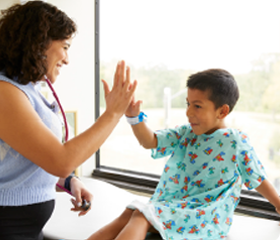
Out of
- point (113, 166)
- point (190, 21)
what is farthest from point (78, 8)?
point (113, 166)

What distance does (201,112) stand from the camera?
1.60 meters

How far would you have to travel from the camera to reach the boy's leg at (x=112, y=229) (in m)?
1.51

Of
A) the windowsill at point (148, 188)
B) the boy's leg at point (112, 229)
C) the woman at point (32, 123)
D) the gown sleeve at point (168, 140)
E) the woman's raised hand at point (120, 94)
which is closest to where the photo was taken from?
the woman at point (32, 123)

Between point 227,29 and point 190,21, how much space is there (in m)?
0.30

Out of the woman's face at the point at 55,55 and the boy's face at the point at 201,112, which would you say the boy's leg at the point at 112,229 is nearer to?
the boy's face at the point at 201,112

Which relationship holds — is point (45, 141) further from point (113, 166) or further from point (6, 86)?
point (113, 166)

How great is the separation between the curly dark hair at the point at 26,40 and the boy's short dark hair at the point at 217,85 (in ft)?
2.71

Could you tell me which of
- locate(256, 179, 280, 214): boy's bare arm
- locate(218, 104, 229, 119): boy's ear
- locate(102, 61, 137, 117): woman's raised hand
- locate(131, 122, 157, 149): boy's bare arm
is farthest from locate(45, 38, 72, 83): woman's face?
locate(256, 179, 280, 214): boy's bare arm

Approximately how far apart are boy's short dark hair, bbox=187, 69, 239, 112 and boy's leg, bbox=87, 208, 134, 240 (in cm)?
71

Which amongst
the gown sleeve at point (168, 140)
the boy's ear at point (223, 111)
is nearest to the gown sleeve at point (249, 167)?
the boy's ear at point (223, 111)

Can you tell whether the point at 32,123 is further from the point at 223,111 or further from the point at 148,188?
the point at 148,188

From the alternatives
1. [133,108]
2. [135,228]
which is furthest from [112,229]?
[133,108]

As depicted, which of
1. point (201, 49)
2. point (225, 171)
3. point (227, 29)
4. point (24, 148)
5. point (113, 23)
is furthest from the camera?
point (113, 23)

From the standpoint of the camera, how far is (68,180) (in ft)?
4.30
